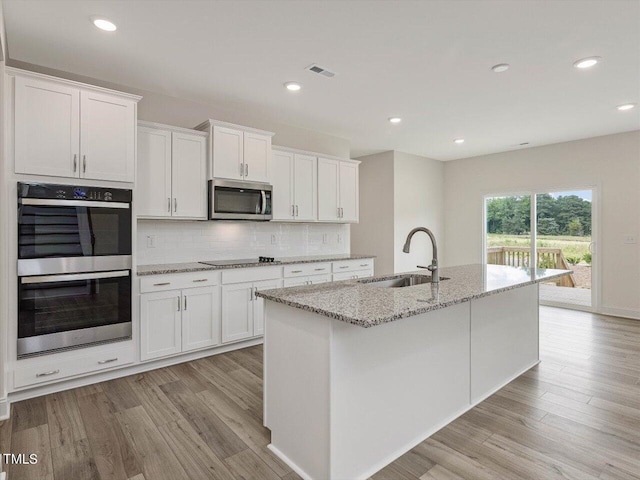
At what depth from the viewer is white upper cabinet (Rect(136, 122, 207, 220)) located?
3.39 meters

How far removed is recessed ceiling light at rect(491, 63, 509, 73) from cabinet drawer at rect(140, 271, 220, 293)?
315 centimetres

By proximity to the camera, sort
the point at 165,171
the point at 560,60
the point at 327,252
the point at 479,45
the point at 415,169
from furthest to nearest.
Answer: the point at 415,169, the point at 327,252, the point at 165,171, the point at 560,60, the point at 479,45

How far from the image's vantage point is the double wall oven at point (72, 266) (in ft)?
8.53

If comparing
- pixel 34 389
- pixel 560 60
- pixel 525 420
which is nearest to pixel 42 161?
pixel 34 389

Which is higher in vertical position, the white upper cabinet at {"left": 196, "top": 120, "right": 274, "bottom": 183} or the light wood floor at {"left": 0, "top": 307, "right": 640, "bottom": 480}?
the white upper cabinet at {"left": 196, "top": 120, "right": 274, "bottom": 183}

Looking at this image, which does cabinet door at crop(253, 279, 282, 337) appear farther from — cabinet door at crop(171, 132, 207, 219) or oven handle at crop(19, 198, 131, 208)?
oven handle at crop(19, 198, 131, 208)

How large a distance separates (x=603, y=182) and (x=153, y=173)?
6.11m

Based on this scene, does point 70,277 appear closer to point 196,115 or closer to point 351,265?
point 196,115

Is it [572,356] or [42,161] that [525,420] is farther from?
[42,161]

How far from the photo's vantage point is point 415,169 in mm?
6773

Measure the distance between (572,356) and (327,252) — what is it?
10.2 feet

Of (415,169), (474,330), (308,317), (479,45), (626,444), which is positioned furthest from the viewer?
(415,169)

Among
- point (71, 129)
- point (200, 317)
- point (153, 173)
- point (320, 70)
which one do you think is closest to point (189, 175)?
point (153, 173)

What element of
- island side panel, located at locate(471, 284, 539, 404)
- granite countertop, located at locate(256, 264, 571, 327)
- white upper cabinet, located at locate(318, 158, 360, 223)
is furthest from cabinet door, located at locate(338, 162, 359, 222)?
island side panel, located at locate(471, 284, 539, 404)
